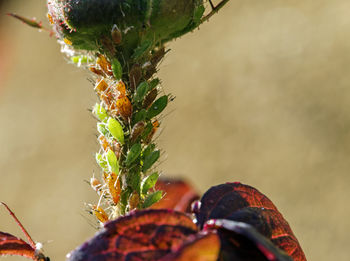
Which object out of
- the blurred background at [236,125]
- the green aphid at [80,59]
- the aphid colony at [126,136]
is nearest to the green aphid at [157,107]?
the aphid colony at [126,136]

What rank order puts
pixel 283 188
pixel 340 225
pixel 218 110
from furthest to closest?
pixel 218 110 → pixel 283 188 → pixel 340 225

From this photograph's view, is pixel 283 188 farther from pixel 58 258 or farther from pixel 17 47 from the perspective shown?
pixel 17 47

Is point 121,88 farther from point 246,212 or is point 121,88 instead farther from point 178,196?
point 178,196

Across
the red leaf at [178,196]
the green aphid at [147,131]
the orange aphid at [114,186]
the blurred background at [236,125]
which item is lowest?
the blurred background at [236,125]

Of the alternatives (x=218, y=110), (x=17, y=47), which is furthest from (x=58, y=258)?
(x=17, y=47)

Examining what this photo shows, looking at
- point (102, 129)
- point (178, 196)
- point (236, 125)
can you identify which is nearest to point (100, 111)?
point (102, 129)

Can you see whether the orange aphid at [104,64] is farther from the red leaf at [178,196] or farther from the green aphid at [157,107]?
the red leaf at [178,196]

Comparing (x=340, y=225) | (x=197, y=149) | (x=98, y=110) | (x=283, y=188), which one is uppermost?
(x=98, y=110)

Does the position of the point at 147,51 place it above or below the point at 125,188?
above
